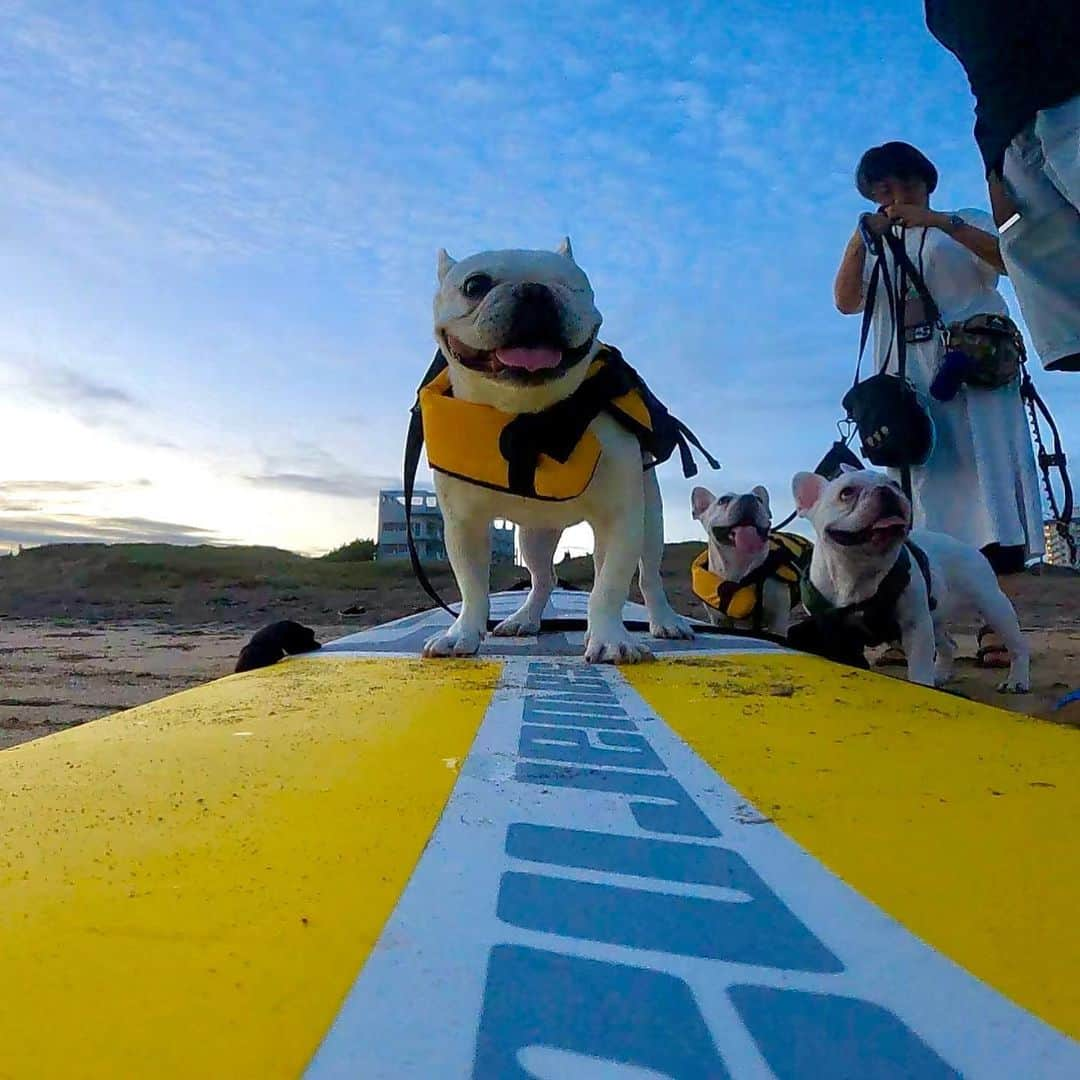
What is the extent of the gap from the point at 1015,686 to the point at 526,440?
1.80 meters

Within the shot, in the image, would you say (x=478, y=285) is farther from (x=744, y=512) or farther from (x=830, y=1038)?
(x=830, y=1038)

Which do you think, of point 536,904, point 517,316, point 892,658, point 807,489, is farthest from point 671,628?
point 536,904

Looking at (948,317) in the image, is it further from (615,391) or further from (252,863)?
(252,863)

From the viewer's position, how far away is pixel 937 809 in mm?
928

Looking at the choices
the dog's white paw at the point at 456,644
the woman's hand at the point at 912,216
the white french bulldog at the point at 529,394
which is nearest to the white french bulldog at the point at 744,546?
the white french bulldog at the point at 529,394

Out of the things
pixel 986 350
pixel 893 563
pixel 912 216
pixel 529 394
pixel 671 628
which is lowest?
pixel 671 628

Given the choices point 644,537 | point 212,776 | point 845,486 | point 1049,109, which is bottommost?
point 212,776

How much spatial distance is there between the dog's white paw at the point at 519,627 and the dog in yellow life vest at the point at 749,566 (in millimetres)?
1029

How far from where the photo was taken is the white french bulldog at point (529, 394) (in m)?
2.23

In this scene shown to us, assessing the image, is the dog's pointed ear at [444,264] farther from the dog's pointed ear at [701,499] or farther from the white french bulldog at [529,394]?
the dog's pointed ear at [701,499]

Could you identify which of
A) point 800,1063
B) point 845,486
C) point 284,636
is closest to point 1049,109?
point 845,486

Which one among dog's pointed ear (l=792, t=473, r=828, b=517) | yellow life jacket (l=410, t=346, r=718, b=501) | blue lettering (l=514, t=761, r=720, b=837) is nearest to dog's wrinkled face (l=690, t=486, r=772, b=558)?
dog's pointed ear (l=792, t=473, r=828, b=517)

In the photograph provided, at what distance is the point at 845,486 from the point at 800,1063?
105 inches

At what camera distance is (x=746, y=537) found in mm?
3834
